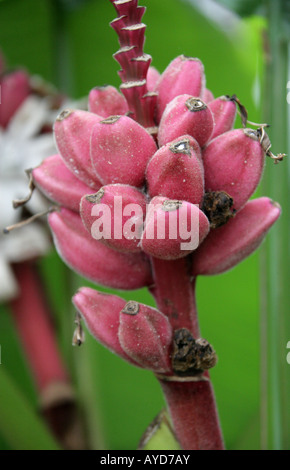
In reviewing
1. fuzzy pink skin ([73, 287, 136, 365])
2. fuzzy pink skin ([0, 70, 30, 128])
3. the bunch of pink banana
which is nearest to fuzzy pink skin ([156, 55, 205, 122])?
the bunch of pink banana

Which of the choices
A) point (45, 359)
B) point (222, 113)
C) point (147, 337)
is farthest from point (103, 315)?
point (45, 359)

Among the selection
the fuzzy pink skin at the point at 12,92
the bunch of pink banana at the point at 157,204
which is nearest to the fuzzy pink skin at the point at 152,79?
the bunch of pink banana at the point at 157,204

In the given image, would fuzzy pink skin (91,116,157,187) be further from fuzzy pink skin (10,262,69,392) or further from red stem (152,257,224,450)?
fuzzy pink skin (10,262,69,392)

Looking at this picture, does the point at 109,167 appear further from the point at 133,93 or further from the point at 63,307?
the point at 63,307

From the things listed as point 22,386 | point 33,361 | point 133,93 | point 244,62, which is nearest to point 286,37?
point 133,93

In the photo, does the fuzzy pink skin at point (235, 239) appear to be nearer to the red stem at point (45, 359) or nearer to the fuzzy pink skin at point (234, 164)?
the fuzzy pink skin at point (234, 164)

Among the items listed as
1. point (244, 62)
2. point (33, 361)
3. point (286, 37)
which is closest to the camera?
point (286, 37)
